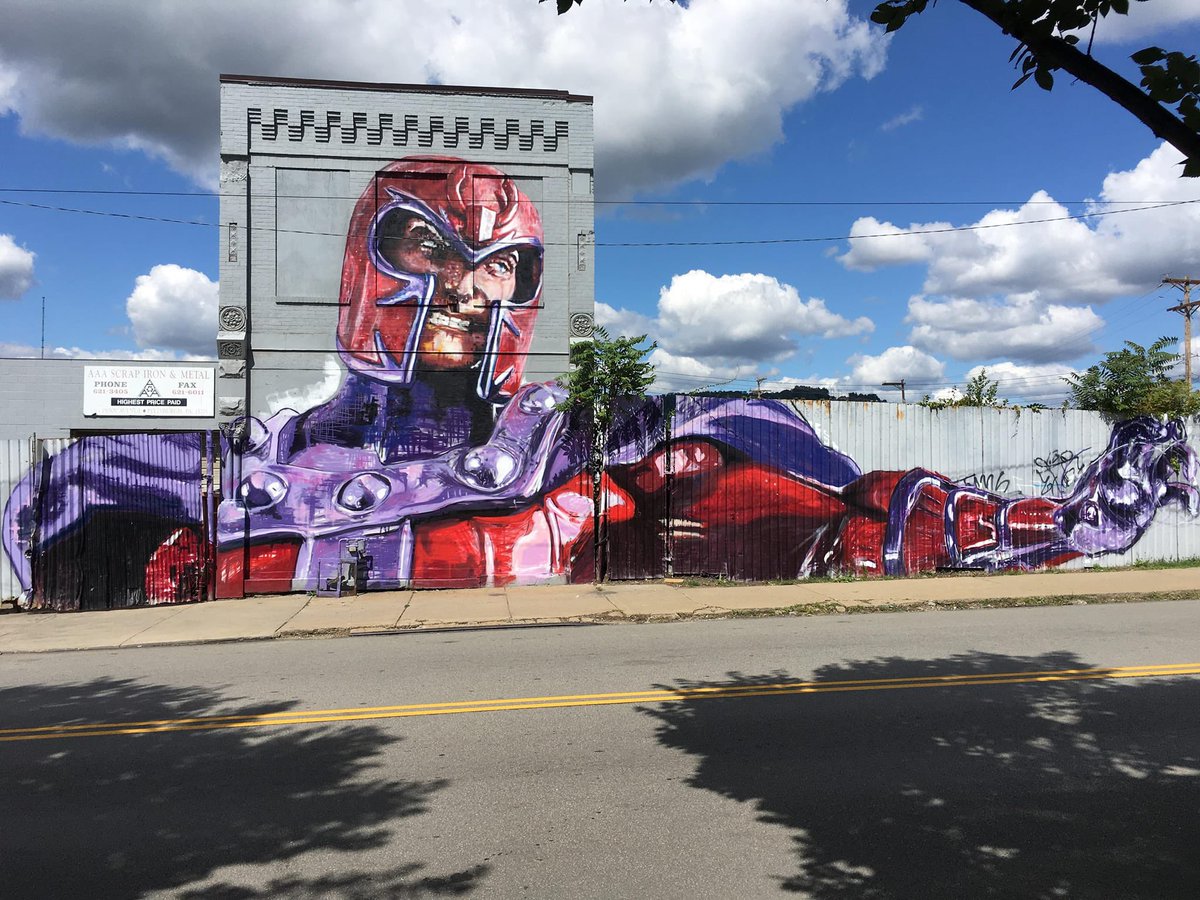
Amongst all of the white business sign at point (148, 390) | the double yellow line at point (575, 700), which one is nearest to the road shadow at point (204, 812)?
the double yellow line at point (575, 700)

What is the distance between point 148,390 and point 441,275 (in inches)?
328

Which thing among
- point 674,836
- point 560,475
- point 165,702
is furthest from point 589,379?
point 674,836

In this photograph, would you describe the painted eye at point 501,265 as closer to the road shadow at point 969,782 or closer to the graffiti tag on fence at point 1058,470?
the road shadow at point 969,782

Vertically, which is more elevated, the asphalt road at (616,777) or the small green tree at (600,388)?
the small green tree at (600,388)

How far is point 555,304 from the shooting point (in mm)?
13680

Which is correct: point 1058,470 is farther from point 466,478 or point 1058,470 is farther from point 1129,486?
point 466,478

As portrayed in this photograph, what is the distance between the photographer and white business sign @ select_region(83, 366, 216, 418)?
677 inches

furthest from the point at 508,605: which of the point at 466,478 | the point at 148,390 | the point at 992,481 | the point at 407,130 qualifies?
the point at 148,390

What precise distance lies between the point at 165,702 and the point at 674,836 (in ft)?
15.7

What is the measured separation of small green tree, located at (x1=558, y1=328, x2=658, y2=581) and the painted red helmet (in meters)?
1.18

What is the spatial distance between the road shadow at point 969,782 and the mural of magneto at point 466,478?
6541mm

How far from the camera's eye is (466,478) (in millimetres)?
12891

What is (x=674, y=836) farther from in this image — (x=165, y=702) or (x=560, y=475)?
(x=560, y=475)

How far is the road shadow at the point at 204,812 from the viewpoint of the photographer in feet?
11.8
